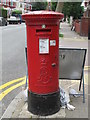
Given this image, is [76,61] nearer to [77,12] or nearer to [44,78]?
[44,78]

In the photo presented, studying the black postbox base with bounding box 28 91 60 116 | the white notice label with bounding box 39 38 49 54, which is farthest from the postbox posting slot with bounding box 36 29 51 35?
the black postbox base with bounding box 28 91 60 116

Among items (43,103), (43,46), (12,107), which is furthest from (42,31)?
(12,107)

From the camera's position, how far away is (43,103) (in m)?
3.67

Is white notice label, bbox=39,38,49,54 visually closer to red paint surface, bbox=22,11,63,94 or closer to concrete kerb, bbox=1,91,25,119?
red paint surface, bbox=22,11,63,94

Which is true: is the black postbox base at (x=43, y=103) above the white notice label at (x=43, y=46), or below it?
below

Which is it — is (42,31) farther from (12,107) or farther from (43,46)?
(12,107)

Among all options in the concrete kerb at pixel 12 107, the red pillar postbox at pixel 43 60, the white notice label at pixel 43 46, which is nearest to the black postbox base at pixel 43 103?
the red pillar postbox at pixel 43 60

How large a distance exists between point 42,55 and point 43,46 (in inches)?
6.0

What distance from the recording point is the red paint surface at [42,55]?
3355mm

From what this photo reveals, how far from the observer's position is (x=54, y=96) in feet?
12.2

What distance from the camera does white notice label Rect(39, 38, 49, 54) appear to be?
136 inches

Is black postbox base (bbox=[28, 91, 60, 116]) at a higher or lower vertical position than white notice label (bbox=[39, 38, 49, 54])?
lower

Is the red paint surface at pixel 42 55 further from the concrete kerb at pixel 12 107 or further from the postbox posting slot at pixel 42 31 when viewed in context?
the concrete kerb at pixel 12 107

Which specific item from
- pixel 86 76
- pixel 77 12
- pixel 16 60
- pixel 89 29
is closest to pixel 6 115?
pixel 86 76
